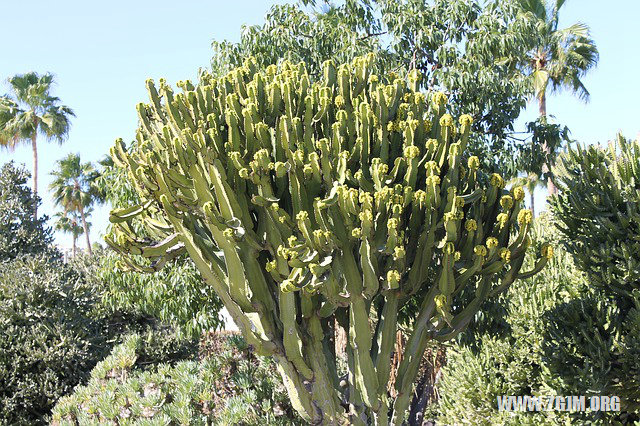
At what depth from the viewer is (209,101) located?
6.38m

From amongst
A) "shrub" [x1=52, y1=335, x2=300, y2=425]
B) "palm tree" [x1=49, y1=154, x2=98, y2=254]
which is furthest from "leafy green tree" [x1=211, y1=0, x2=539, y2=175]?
"palm tree" [x1=49, y1=154, x2=98, y2=254]

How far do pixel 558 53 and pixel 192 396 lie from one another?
2012 centimetres

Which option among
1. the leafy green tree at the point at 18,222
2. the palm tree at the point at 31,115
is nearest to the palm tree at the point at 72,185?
the palm tree at the point at 31,115

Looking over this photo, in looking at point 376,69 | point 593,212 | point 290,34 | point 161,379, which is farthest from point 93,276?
point 593,212

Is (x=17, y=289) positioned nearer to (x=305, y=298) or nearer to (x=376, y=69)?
(x=305, y=298)

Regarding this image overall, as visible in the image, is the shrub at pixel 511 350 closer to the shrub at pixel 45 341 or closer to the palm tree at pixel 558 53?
the shrub at pixel 45 341

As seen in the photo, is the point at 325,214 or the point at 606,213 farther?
the point at 606,213

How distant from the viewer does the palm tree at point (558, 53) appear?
2256cm

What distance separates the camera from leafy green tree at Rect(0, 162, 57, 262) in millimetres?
12359

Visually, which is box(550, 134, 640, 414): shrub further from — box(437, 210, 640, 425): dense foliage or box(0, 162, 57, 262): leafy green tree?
box(0, 162, 57, 262): leafy green tree

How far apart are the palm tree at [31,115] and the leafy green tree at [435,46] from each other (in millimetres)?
19738

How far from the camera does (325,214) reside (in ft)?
19.0

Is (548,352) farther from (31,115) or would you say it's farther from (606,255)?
(31,115)

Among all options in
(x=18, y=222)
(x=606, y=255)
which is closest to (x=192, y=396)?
(x=606, y=255)
